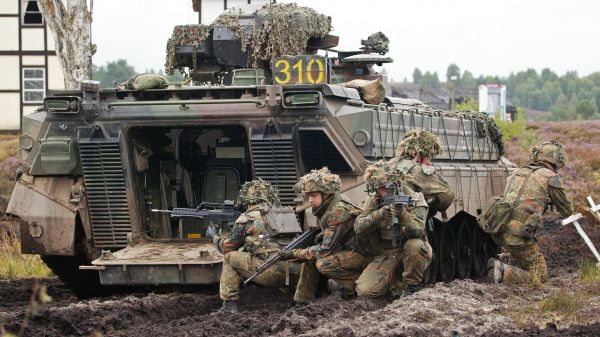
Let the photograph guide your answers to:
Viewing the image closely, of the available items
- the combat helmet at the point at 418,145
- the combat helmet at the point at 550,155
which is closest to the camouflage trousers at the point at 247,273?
the combat helmet at the point at 418,145

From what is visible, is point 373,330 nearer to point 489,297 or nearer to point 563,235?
point 489,297

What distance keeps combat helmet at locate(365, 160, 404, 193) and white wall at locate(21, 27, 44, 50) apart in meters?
30.9

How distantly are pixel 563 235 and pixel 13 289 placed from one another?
9.71 meters

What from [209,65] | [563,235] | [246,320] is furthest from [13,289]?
[563,235]

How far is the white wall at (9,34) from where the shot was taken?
40.5m

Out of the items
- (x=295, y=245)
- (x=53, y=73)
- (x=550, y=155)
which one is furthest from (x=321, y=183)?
(x=53, y=73)

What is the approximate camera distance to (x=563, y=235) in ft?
67.3

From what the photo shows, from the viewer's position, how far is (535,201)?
1323 centimetres

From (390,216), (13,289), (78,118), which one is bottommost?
(13,289)

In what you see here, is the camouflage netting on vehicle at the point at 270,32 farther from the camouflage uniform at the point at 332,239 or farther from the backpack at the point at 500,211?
the camouflage uniform at the point at 332,239

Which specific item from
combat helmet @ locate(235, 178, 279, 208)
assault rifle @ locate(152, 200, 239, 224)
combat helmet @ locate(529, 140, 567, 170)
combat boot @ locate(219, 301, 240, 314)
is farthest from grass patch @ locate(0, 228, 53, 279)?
combat helmet @ locate(529, 140, 567, 170)

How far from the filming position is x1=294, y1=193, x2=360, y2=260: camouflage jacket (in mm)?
11305

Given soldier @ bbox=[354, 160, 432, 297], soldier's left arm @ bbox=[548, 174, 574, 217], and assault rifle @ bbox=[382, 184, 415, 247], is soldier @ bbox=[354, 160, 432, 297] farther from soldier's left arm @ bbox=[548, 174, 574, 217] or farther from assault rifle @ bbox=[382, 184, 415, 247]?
soldier's left arm @ bbox=[548, 174, 574, 217]

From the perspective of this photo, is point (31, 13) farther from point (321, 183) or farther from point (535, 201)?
point (321, 183)
